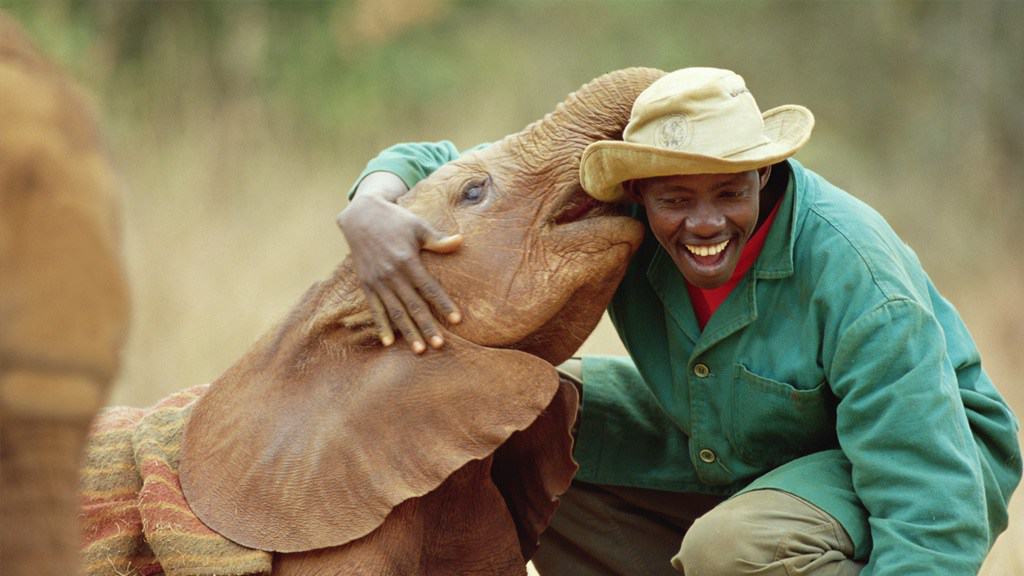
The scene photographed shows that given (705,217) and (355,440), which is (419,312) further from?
(705,217)

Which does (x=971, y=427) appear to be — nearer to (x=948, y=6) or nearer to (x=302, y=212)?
(x=302, y=212)

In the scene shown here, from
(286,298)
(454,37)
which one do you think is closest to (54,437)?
(286,298)

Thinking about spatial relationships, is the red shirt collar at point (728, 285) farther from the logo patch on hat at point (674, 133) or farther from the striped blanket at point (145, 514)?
the striped blanket at point (145, 514)

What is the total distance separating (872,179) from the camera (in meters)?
9.48

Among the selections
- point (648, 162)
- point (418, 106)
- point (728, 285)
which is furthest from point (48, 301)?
point (418, 106)

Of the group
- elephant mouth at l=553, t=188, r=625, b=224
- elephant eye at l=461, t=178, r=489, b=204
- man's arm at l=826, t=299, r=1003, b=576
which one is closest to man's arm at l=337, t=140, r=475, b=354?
elephant eye at l=461, t=178, r=489, b=204

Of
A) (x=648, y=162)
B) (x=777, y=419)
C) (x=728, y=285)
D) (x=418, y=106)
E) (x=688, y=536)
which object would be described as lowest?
(x=418, y=106)

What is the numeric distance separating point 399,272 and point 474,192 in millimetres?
252

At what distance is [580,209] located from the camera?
2.96m

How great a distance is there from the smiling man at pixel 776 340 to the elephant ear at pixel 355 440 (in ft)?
0.34

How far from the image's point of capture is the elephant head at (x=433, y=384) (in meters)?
2.79

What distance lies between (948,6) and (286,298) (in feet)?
16.3

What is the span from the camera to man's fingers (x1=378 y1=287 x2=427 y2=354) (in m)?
2.83

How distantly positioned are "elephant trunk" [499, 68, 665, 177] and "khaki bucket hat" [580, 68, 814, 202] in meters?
0.07
